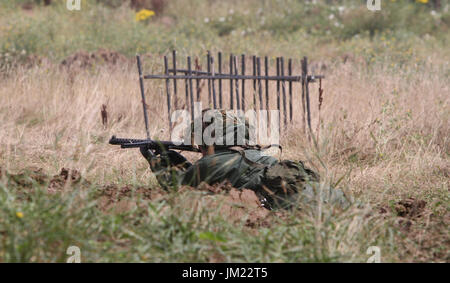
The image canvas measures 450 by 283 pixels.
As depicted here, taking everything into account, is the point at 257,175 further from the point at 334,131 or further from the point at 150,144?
the point at 334,131

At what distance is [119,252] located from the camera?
237 cm

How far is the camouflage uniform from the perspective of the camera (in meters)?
3.38

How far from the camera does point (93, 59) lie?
9.10 metres

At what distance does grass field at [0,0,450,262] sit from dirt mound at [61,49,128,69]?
37mm

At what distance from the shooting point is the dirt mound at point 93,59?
887 cm

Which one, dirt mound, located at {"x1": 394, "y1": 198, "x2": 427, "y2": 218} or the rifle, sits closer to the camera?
dirt mound, located at {"x1": 394, "y1": 198, "x2": 427, "y2": 218}

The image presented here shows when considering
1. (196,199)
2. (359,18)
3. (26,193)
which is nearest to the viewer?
(196,199)

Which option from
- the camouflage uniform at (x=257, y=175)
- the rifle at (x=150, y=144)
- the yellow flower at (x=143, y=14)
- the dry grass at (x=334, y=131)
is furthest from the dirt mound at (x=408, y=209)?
the yellow flower at (x=143, y=14)

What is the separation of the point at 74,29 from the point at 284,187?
10285mm

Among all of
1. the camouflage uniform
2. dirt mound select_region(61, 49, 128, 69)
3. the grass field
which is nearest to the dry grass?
the grass field

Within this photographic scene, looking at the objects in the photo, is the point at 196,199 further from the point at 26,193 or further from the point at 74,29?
the point at 74,29

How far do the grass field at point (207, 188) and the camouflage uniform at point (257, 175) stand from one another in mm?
145

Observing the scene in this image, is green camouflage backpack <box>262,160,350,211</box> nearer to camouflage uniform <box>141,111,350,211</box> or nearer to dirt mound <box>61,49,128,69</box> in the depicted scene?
camouflage uniform <box>141,111,350,211</box>
